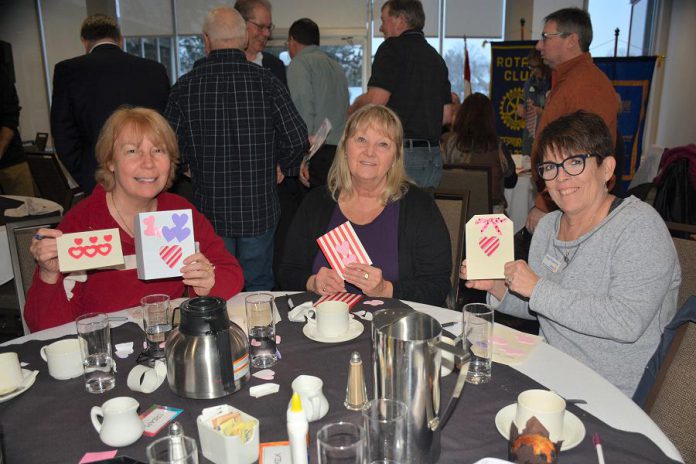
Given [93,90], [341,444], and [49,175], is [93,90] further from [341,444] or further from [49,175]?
[341,444]

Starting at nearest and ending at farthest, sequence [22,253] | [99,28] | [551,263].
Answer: [551,263], [22,253], [99,28]

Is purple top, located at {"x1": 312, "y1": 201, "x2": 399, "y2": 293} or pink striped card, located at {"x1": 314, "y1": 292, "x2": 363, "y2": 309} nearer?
pink striped card, located at {"x1": 314, "y1": 292, "x2": 363, "y2": 309}

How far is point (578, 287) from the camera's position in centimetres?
188

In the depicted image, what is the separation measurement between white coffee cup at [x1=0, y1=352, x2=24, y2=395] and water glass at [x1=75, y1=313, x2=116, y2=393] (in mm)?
155

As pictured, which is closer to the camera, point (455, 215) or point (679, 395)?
point (679, 395)

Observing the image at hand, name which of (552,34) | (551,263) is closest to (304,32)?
(552,34)

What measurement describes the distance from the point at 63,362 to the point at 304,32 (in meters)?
3.67

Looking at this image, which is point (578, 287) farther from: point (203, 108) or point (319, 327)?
point (203, 108)

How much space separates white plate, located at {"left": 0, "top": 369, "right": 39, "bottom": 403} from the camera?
1.37m

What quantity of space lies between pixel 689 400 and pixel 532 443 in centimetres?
58

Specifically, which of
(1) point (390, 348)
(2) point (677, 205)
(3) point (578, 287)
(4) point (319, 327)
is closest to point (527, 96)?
(2) point (677, 205)

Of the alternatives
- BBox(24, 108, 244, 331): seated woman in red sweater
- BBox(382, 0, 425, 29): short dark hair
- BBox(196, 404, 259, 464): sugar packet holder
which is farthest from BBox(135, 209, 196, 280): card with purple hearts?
BBox(382, 0, 425, 29): short dark hair

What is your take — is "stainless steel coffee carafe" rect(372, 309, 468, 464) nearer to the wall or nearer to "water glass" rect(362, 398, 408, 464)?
"water glass" rect(362, 398, 408, 464)

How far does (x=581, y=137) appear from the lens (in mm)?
1879
